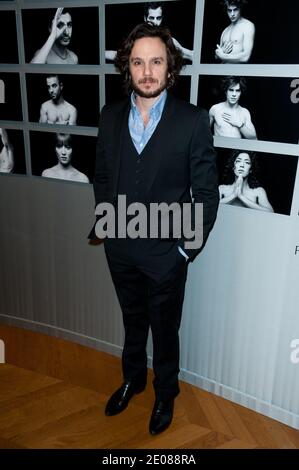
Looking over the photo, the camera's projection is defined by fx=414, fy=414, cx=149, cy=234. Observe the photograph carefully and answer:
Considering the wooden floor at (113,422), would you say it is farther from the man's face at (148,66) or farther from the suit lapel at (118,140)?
the man's face at (148,66)

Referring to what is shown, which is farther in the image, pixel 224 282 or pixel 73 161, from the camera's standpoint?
pixel 73 161

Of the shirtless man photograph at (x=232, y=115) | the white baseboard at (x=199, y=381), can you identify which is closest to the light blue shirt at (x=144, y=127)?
the shirtless man photograph at (x=232, y=115)

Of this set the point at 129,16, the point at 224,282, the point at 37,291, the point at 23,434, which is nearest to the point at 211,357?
the point at 224,282

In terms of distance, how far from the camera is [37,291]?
2.46m

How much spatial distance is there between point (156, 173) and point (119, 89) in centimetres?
59

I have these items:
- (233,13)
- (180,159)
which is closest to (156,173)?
(180,159)

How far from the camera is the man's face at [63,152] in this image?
2.11 m

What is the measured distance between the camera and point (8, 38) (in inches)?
81.5

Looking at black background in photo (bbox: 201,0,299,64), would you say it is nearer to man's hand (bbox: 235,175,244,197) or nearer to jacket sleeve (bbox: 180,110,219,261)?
jacket sleeve (bbox: 180,110,219,261)

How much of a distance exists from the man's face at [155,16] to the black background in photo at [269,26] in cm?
21

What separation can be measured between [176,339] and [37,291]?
1.03 meters

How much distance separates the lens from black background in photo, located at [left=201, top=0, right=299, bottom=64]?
1.51 m
